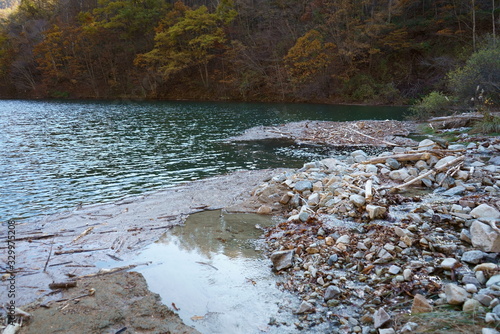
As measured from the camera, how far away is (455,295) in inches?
145

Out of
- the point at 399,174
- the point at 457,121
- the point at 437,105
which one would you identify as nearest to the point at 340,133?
the point at 457,121

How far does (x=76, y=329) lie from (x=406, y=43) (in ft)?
140

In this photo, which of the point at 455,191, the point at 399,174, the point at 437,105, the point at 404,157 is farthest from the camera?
the point at 437,105

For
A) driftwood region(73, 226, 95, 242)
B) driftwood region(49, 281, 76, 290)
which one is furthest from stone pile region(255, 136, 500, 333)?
driftwood region(73, 226, 95, 242)

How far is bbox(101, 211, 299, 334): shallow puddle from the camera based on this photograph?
4.30m

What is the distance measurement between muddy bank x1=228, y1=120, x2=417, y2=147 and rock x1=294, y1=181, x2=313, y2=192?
9190 millimetres

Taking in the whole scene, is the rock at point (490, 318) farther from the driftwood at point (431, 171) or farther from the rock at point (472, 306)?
the driftwood at point (431, 171)

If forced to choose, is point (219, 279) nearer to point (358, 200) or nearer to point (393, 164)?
point (358, 200)

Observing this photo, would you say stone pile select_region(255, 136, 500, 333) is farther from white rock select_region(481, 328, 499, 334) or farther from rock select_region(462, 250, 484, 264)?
white rock select_region(481, 328, 499, 334)

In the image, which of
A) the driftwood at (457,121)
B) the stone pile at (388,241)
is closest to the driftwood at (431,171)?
the stone pile at (388,241)

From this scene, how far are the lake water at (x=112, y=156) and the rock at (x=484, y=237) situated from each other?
29.1 feet

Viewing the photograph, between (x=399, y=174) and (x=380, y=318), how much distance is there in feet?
20.2

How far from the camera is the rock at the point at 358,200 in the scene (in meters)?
7.09

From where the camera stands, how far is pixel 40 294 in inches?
192
